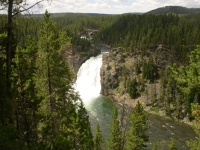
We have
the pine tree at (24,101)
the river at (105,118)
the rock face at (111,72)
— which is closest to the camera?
the pine tree at (24,101)

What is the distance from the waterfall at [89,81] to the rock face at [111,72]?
11.8 feet

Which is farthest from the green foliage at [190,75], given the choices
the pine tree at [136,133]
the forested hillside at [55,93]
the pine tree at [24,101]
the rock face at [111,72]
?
the rock face at [111,72]

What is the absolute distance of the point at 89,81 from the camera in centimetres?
8856

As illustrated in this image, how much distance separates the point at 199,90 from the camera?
14.6 metres

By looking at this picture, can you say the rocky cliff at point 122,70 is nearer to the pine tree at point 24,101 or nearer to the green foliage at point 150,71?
the green foliage at point 150,71

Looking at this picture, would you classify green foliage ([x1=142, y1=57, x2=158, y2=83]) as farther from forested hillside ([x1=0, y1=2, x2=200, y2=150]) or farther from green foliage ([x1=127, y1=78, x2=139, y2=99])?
green foliage ([x1=127, y1=78, x2=139, y2=99])

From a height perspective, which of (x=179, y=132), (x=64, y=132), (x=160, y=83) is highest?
(x=64, y=132)

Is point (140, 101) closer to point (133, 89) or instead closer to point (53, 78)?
point (133, 89)

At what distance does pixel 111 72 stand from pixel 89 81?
9.56 meters

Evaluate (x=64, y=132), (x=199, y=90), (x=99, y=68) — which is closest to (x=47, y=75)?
(x=64, y=132)

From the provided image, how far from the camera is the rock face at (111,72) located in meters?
83.1

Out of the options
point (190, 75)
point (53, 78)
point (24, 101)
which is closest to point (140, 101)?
point (53, 78)

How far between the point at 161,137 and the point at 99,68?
1856 inches

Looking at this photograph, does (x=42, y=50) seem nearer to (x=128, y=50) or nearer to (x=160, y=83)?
(x=160, y=83)
